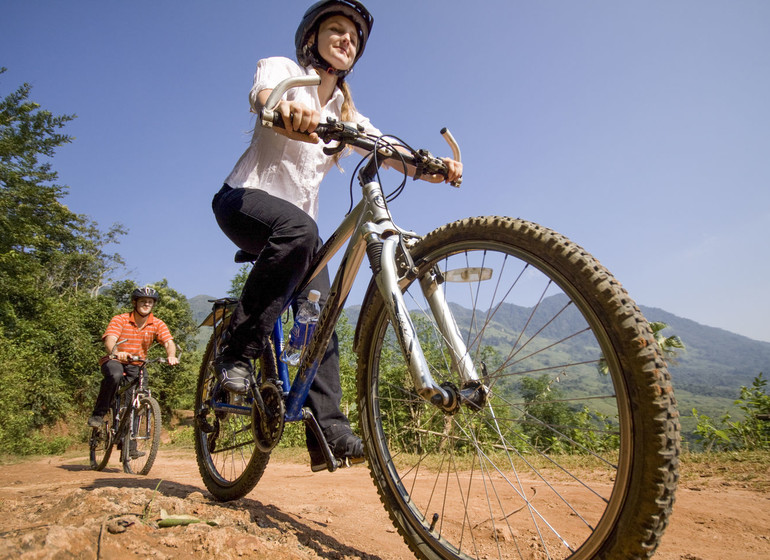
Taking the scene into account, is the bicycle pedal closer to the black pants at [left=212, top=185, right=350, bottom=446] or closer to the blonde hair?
the black pants at [left=212, top=185, right=350, bottom=446]

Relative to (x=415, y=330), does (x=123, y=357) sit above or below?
above

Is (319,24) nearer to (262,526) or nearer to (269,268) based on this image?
(269,268)

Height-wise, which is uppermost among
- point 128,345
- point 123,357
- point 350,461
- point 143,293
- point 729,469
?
point 143,293

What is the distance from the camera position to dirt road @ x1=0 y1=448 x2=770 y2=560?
1.32 m

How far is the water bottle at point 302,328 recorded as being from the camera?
2.46 metres

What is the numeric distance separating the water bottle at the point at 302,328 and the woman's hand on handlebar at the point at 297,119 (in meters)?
0.93

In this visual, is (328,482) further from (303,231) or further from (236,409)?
(303,231)

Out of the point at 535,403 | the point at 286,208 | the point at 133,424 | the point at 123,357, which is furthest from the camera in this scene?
the point at 123,357

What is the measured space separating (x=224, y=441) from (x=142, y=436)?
160 inches

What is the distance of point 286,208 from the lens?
2.31 m

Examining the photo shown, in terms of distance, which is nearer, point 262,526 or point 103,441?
point 262,526

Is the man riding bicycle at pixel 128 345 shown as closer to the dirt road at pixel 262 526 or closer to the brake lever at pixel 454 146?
the dirt road at pixel 262 526

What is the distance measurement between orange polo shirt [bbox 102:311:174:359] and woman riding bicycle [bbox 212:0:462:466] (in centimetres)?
473

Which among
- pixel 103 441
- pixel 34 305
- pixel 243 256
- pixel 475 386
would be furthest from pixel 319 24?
pixel 34 305
